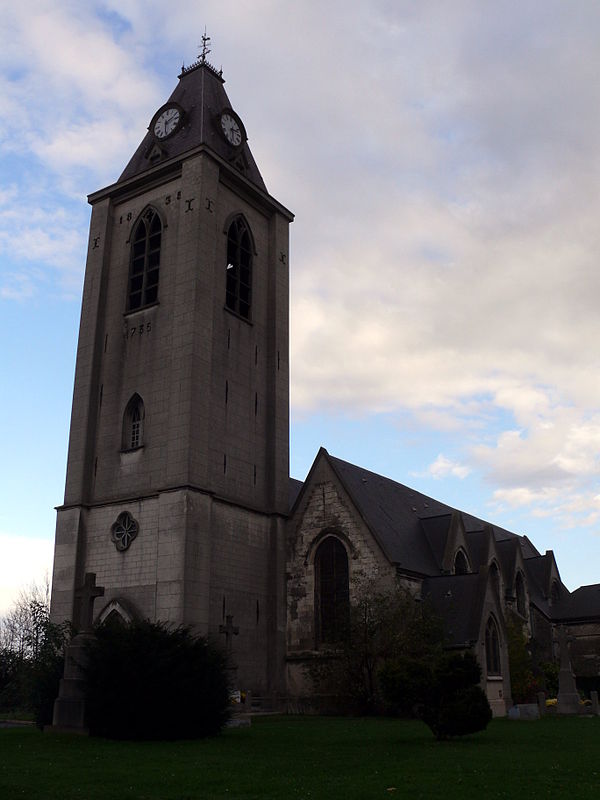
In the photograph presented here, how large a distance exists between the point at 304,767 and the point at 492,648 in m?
23.8

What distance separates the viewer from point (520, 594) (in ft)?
166

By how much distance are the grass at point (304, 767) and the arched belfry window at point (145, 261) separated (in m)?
23.8

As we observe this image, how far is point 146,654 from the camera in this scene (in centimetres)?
Result: 2067

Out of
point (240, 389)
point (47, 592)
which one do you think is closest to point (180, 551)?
point (240, 389)

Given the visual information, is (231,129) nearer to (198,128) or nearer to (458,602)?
(198,128)

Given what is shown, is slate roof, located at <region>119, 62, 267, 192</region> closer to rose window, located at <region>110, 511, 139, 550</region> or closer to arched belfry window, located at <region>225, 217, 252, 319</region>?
arched belfry window, located at <region>225, 217, 252, 319</region>

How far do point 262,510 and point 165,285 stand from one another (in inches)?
480

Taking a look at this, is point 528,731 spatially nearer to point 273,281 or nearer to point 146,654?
point 146,654

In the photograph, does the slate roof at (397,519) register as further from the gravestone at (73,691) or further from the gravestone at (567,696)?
the gravestone at (73,691)

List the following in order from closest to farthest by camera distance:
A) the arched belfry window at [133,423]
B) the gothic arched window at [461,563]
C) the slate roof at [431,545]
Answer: the slate roof at [431,545]
the arched belfry window at [133,423]
the gothic arched window at [461,563]

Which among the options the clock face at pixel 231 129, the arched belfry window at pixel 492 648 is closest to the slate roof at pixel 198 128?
the clock face at pixel 231 129

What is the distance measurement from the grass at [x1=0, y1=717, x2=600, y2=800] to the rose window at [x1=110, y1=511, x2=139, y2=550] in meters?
14.1

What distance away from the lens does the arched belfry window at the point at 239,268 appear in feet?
137

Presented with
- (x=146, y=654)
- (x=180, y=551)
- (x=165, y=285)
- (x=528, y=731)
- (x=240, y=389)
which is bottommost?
(x=528, y=731)
